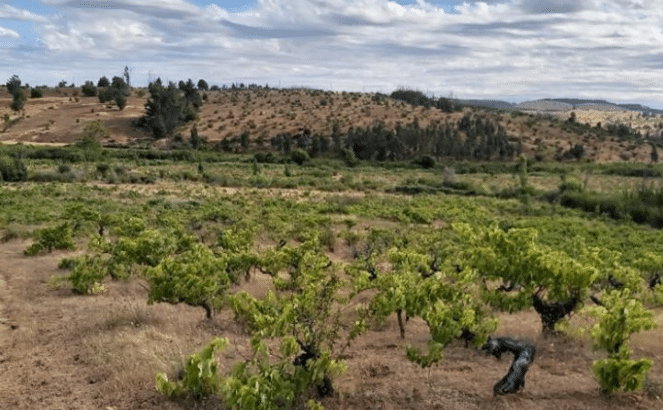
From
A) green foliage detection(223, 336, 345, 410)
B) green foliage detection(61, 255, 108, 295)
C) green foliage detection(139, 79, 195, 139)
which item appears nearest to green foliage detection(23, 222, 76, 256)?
green foliage detection(61, 255, 108, 295)

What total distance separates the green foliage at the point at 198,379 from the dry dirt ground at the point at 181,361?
149mm

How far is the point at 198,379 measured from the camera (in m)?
7.06

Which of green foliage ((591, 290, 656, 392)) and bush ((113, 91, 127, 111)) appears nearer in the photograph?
green foliage ((591, 290, 656, 392))

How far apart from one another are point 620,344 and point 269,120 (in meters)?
70.3

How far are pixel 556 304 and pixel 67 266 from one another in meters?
10.7

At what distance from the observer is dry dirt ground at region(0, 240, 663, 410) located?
25.0 feet

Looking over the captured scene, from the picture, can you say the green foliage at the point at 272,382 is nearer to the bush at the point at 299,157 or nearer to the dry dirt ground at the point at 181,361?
the dry dirt ground at the point at 181,361

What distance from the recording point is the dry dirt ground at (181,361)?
7629 mm

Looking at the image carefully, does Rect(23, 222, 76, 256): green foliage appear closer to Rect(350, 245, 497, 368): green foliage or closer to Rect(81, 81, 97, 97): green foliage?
Rect(350, 245, 497, 368): green foliage

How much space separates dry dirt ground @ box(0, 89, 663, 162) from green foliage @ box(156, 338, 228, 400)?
61.9 m

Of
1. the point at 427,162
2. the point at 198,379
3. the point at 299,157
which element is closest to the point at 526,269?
the point at 198,379

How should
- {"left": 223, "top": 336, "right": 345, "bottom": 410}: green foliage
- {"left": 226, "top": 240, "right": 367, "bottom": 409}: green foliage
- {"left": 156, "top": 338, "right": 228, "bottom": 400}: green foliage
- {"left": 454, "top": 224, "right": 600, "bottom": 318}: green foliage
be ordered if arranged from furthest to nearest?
{"left": 454, "top": 224, "right": 600, "bottom": 318}: green foliage, {"left": 156, "top": 338, "right": 228, "bottom": 400}: green foliage, {"left": 226, "top": 240, "right": 367, "bottom": 409}: green foliage, {"left": 223, "top": 336, "right": 345, "bottom": 410}: green foliage

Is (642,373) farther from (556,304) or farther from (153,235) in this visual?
(153,235)

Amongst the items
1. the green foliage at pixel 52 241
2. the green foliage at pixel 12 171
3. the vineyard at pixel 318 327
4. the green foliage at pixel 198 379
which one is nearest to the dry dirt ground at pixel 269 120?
the green foliage at pixel 12 171
